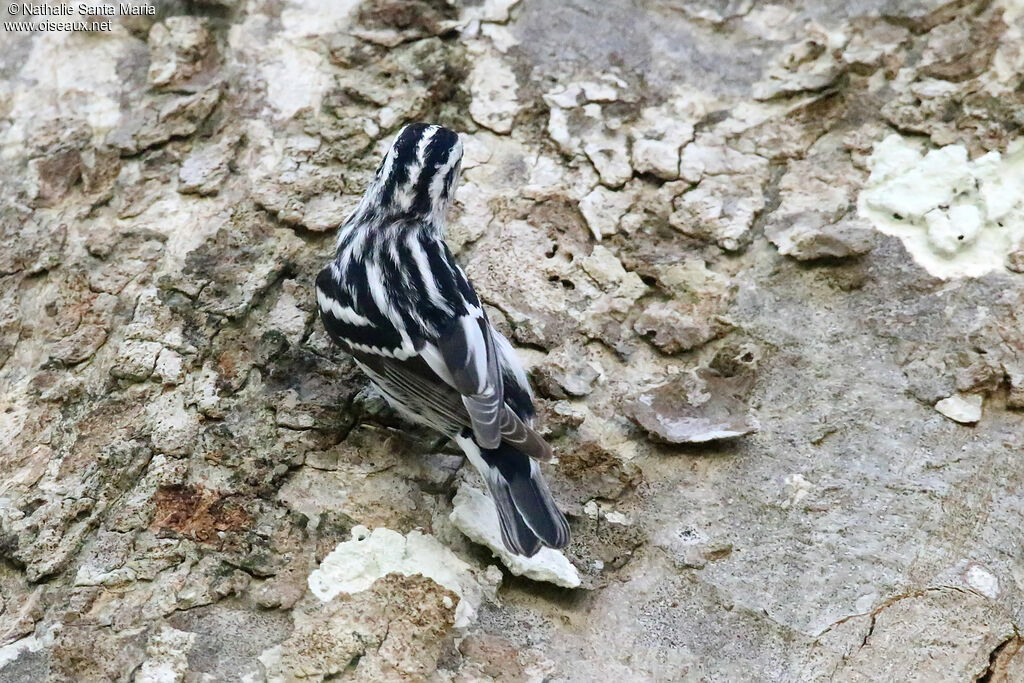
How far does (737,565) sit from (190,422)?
6.35 feet

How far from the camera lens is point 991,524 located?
3.46 meters

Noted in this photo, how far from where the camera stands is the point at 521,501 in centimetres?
349

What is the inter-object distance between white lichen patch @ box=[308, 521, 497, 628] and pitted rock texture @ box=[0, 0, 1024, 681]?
13 millimetres

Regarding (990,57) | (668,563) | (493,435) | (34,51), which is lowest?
(668,563)

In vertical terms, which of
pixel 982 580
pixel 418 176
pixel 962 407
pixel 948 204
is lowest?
pixel 982 580

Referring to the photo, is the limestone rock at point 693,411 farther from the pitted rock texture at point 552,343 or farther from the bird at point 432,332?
the bird at point 432,332

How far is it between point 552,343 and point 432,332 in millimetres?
462

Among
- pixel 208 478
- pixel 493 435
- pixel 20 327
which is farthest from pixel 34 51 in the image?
pixel 493 435

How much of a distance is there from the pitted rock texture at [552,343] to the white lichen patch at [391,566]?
0.04 feet

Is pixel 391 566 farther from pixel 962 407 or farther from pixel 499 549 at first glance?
pixel 962 407

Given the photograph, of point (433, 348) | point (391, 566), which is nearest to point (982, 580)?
point (391, 566)

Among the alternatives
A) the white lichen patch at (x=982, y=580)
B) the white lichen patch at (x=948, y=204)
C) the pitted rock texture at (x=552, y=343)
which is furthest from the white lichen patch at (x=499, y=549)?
the white lichen patch at (x=948, y=204)

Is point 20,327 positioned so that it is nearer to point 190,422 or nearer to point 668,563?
point 190,422

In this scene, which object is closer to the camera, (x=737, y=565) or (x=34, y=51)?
(x=737, y=565)
